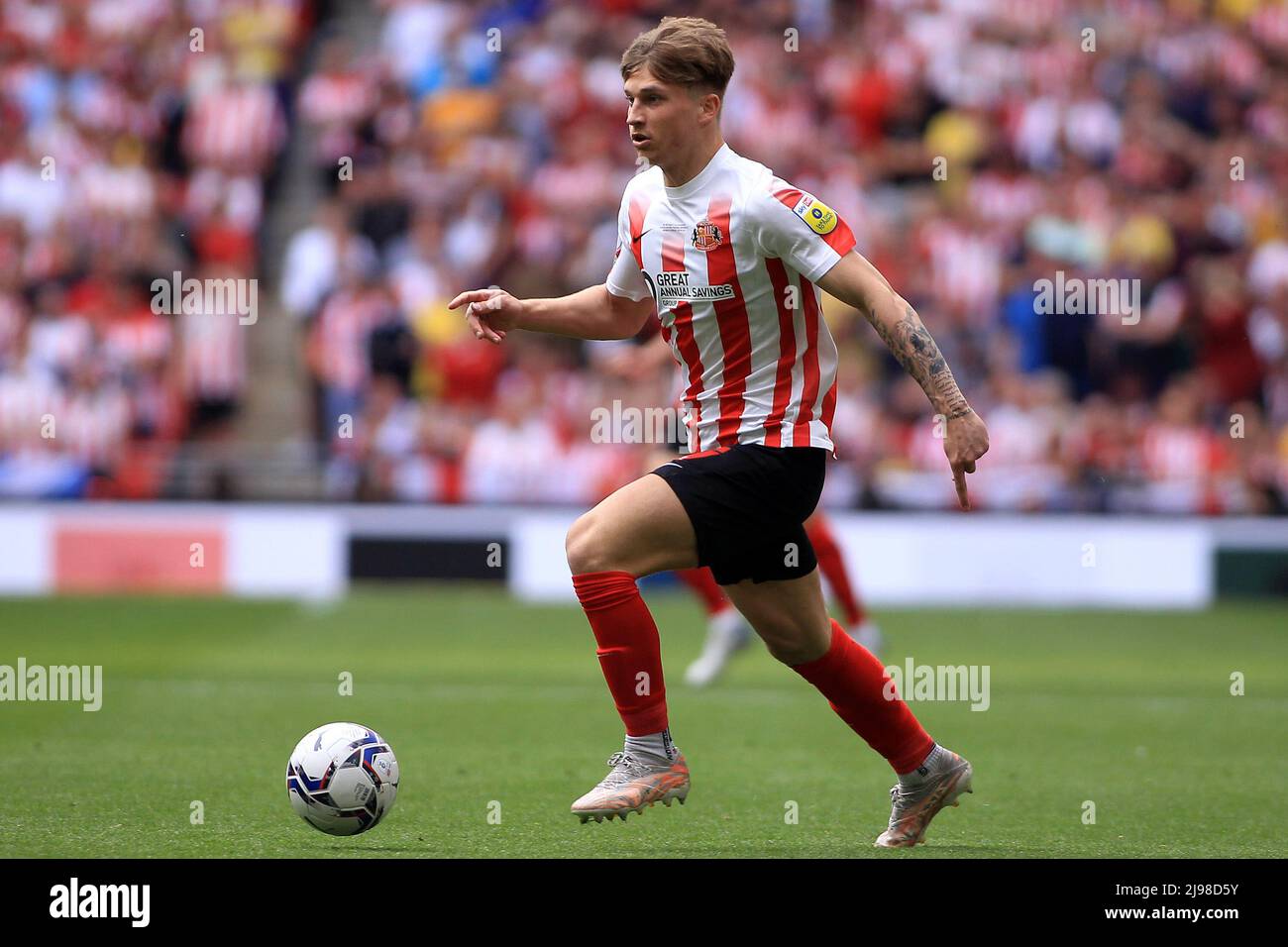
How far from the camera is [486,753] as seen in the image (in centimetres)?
779

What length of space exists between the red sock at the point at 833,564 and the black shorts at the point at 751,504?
4.35 meters

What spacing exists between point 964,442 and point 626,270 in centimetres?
133

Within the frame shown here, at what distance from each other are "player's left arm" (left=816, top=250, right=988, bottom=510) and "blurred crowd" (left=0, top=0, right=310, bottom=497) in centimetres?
1142

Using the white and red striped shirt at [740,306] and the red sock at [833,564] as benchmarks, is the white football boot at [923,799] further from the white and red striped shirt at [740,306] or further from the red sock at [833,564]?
the red sock at [833,564]

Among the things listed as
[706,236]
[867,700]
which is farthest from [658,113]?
[867,700]

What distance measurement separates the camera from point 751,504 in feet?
17.9

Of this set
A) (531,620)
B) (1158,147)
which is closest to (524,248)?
(531,620)

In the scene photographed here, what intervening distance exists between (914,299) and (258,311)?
6452 mm

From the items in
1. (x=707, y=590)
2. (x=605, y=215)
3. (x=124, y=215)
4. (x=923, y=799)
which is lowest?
(x=923, y=799)

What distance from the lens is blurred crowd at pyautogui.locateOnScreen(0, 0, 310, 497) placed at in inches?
648

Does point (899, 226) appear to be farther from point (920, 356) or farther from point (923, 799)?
point (920, 356)

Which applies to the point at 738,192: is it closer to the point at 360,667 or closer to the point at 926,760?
the point at 926,760

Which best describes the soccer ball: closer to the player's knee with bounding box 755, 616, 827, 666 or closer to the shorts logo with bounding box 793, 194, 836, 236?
the player's knee with bounding box 755, 616, 827, 666

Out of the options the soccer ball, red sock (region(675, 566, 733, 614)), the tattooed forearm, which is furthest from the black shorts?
red sock (region(675, 566, 733, 614))
